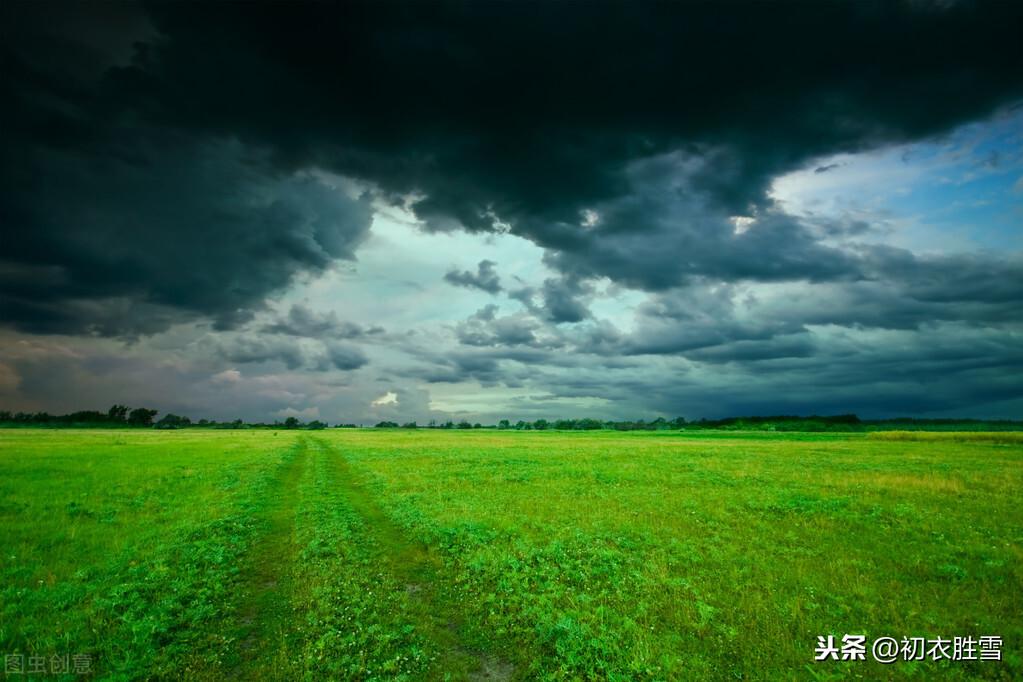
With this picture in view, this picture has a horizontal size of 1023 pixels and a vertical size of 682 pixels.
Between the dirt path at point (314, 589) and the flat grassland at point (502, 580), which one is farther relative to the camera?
the flat grassland at point (502, 580)

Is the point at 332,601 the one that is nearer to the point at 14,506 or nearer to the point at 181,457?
the point at 14,506

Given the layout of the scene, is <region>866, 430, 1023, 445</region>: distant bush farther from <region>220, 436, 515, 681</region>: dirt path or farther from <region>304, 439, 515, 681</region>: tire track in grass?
<region>220, 436, 515, 681</region>: dirt path

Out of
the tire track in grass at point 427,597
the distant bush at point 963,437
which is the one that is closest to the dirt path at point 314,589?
the tire track in grass at point 427,597

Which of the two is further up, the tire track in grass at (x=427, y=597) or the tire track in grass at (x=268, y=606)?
the tire track in grass at (x=268, y=606)

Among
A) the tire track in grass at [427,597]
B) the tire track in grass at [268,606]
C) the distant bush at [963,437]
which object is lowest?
the distant bush at [963,437]

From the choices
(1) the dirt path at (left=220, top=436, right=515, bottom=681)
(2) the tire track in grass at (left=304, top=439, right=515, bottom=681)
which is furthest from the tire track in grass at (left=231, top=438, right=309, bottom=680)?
(2) the tire track in grass at (left=304, top=439, right=515, bottom=681)

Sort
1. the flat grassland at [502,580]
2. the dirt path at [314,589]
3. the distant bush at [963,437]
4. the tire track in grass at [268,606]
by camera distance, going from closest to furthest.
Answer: the tire track in grass at [268,606], the dirt path at [314,589], the flat grassland at [502,580], the distant bush at [963,437]

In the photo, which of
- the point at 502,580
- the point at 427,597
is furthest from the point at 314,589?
Answer: the point at 502,580

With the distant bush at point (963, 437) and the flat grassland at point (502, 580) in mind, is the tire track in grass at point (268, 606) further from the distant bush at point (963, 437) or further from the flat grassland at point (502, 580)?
the distant bush at point (963, 437)

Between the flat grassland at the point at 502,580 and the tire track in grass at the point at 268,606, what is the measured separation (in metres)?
0.06

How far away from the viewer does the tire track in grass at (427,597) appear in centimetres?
820

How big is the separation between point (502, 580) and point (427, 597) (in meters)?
2.00

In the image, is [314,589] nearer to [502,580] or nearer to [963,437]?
[502,580]

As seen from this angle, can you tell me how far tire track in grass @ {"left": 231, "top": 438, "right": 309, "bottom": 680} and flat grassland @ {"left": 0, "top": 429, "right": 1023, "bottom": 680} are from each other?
55 mm
